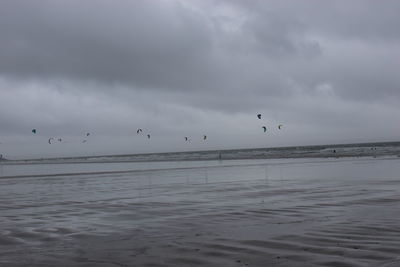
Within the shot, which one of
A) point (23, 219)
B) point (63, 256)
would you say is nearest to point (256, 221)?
point (63, 256)

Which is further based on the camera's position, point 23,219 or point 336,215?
point 23,219

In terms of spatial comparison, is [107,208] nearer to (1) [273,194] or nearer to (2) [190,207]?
(2) [190,207]

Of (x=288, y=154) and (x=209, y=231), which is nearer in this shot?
(x=209, y=231)

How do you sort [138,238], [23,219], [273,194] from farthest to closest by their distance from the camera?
[273,194], [23,219], [138,238]

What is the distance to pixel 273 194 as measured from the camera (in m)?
18.9

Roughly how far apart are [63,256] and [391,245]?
5.75 metres

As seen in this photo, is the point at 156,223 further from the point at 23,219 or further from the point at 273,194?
the point at 273,194

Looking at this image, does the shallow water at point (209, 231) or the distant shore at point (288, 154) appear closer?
the shallow water at point (209, 231)

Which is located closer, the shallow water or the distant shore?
the shallow water

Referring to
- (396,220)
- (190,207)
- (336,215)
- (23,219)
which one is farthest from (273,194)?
(23,219)

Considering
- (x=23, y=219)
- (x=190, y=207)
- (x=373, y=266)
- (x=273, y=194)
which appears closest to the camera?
(x=373, y=266)

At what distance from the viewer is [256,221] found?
11938 millimetres

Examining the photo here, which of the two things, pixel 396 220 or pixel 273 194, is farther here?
pixel 273 194

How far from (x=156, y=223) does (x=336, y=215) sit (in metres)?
4.64
